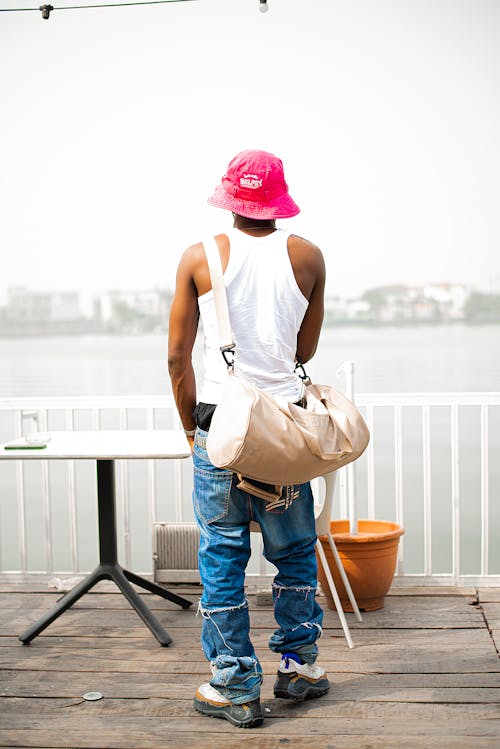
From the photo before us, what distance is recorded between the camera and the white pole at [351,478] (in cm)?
351

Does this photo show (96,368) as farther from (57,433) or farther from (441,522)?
(57,433)

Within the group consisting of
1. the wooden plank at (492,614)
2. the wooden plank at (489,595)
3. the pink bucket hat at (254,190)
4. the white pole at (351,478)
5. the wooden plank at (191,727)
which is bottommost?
the wooden plank at (489,595)

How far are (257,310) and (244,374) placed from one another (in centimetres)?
17

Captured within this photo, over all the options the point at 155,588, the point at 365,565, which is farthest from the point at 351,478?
the point at 155,588

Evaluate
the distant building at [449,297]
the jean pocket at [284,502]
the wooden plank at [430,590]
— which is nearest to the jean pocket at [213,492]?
the jean pocket at [284,502]

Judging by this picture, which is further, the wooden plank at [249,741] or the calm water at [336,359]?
the calm water at [336,359]

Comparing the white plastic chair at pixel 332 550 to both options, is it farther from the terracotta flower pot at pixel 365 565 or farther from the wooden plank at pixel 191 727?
the wooden plank at pixel 191 727

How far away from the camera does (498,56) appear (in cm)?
1911

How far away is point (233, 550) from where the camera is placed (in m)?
2.46

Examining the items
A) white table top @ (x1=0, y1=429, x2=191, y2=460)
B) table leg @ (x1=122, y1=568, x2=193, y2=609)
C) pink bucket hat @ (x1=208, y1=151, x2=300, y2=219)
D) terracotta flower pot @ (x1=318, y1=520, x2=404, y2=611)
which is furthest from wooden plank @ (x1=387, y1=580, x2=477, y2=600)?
pink bucket hat @ (x1=208, y1=151, x2=300, y2=219)

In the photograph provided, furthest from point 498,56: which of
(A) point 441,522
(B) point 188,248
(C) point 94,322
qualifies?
(B) point 188,248

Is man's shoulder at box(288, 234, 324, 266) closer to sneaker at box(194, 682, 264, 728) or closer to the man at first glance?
the man

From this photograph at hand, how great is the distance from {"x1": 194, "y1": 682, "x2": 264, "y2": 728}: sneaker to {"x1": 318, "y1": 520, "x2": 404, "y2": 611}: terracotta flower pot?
967mm

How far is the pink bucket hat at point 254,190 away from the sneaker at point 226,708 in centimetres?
130
